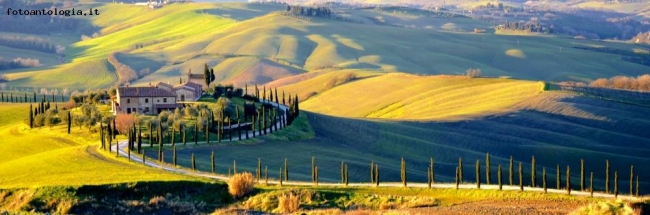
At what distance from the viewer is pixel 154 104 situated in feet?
378

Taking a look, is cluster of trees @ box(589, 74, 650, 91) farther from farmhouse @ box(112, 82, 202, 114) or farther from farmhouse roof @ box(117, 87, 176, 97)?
farmhouse roof @ box(117, 87, 176, 97)

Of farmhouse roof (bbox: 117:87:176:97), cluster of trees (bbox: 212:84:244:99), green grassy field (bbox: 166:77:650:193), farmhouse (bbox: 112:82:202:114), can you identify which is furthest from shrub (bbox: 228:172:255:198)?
cluster of trees (bbox: 212:84:244:99)

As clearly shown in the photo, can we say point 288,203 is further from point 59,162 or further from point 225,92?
point 225,92

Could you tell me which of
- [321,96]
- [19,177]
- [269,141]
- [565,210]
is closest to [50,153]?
[19,177]

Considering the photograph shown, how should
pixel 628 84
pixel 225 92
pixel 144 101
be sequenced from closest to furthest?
pixel 144 101 < pixel 225 92 < pixel 628 84

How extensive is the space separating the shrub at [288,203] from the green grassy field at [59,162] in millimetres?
11180

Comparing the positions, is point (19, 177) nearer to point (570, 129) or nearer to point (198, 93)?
point (198, 93)

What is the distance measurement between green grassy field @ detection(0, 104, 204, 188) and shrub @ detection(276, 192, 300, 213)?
11.2 metres

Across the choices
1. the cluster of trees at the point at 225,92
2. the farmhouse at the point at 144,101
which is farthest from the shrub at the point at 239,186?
the cluster of trees at the point at 225,92

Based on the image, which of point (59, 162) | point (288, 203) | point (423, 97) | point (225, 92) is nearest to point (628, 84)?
point (423, 97)

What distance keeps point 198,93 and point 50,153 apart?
124 ft

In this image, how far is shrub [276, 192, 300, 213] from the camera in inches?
2282

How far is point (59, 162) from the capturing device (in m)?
82.9

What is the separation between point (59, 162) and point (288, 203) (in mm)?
30629
